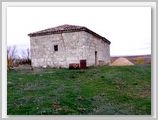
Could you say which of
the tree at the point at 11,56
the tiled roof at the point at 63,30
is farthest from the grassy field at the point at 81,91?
the tiled roof at the point at 63,30

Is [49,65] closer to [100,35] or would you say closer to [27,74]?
[27,74]

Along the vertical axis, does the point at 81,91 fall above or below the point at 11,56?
below

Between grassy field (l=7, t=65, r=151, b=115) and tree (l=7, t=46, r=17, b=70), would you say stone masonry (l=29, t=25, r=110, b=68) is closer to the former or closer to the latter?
grassy field (l=7, t=65, r=151, b=115)

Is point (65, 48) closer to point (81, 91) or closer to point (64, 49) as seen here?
point (64, 49)

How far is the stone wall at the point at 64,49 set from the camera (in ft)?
22.3

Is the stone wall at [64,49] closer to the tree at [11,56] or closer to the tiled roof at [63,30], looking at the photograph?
the tiled roof at [63,30]

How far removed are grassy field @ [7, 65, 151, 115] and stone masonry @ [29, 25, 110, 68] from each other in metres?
0.12

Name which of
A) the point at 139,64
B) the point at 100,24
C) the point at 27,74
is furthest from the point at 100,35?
the point at 27,74

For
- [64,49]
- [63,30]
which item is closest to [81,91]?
[64,49]

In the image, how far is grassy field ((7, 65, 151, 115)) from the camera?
6.68m

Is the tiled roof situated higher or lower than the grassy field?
higher

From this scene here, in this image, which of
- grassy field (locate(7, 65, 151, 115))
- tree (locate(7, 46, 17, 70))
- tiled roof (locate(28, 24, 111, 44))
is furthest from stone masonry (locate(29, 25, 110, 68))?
tree (locate(7, 46, 17, 70))

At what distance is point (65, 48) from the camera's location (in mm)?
6820

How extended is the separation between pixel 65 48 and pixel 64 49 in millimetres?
19
